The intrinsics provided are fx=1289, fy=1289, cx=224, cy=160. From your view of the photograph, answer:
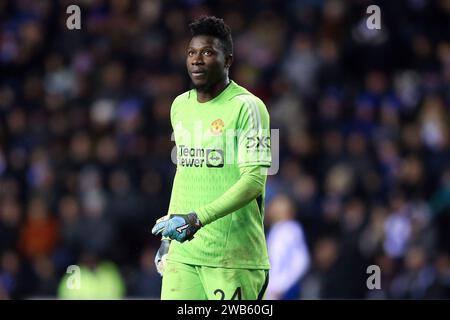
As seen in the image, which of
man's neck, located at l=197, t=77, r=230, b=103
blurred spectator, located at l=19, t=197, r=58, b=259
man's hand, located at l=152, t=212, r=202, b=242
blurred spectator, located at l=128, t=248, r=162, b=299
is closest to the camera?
man's hand, located at l=152, t=212, r=202, b=242

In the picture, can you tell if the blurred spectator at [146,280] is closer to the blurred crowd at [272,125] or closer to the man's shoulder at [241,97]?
the blurred crowd at [272,125]

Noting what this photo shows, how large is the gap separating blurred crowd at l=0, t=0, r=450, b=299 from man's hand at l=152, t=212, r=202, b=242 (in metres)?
5.33

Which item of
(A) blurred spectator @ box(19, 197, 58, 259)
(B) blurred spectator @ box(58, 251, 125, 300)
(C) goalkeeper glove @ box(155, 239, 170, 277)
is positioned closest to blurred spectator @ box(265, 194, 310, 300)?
(B) blurred spectator @ box(58, 251, 125, 300)

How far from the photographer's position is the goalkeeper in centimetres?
701

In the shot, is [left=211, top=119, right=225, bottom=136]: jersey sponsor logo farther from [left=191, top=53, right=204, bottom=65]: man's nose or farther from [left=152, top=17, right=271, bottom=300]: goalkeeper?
[left=191, top=53, right=204, bottom=65]: man's nose

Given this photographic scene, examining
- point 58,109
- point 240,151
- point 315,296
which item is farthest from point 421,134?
point 240,151

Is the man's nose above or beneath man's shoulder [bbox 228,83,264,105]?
above

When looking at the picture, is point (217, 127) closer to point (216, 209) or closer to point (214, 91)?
point (214, 91)

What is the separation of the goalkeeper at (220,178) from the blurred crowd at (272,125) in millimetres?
5000

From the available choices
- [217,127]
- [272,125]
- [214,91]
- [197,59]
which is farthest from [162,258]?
[272,125]

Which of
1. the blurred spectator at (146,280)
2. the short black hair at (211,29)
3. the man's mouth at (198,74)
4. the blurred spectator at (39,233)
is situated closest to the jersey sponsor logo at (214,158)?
the man's mouth at (198,74)

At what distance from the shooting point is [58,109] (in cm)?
1598

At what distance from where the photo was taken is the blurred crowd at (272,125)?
527 inches

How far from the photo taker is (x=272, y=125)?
15281mm
